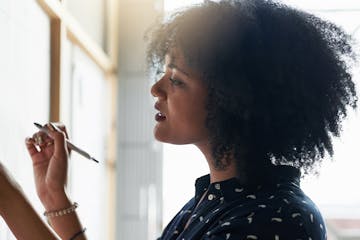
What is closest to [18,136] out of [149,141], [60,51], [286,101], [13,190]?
[60,51]

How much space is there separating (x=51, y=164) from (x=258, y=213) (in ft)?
1.06

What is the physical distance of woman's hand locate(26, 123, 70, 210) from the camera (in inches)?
35.9

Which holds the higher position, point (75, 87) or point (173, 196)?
point (75, 87)

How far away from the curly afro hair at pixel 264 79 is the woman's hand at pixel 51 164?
22 centimetres

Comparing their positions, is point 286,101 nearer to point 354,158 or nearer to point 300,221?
point 300,221

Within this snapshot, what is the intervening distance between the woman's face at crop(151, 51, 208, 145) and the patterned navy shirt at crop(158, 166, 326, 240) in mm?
86

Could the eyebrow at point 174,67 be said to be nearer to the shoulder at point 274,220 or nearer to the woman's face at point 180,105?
the woman's face at point 180,105

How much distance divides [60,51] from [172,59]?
840 millimetres

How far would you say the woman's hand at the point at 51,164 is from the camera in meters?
0.91

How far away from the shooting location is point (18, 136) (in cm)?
136

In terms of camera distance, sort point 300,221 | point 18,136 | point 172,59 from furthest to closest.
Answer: point 18,136 < point 172,59 < point 300,221

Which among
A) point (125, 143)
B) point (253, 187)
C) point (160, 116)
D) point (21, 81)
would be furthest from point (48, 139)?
point (125, 143)

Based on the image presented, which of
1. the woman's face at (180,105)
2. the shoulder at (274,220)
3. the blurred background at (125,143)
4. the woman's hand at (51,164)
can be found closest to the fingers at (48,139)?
the woman's hand at (51,164)

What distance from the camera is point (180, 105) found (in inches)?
34.7
